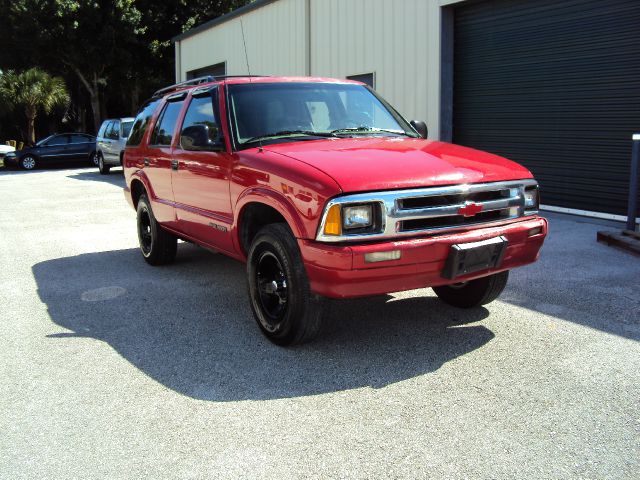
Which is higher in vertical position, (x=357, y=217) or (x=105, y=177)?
(x=357, y=217)

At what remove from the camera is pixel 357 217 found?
12.5 ft

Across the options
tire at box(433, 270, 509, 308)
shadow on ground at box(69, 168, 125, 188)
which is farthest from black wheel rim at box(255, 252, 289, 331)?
shadow on ground at box(69, 168, 125, 188)

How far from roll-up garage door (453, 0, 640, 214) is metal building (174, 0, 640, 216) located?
16 millimetres

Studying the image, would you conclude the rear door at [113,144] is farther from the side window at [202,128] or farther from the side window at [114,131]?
the side window at [202,128]

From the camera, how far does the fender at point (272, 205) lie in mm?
3961

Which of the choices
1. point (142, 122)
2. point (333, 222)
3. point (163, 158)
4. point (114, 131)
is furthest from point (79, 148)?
point (333, 222)

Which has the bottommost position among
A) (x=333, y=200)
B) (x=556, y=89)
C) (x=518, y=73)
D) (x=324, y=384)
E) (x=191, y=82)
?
(x=324, y=384)

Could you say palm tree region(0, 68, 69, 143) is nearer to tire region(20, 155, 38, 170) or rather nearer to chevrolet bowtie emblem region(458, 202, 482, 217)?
tire region(20, 155, 38, 170)

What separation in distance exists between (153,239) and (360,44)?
27.6 ft

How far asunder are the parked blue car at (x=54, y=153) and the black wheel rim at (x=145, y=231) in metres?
20.2

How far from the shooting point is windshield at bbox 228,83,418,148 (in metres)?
4.95

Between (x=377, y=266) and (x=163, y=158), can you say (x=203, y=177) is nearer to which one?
(x=163, y=158)

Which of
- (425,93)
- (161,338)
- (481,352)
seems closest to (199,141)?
(161,338)

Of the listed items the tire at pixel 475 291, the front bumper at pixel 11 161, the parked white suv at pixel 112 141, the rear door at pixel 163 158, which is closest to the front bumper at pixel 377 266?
the tire at pixel 475 291
